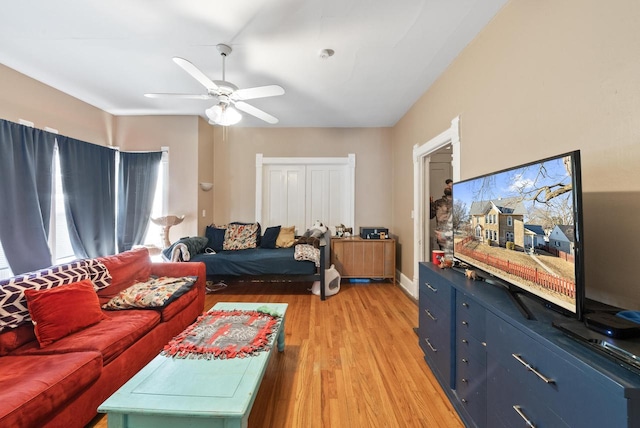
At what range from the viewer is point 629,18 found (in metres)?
1.01

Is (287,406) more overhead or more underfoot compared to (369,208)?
more underfoot

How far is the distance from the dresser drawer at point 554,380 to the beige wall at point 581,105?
52cm

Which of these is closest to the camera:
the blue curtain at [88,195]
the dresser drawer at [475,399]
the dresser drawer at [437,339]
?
the dresser drawer at [475,399]

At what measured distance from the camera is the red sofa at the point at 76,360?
109cm

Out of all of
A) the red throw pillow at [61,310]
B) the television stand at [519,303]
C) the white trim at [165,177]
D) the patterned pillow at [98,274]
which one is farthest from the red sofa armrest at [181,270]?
the television stand at [519,303]

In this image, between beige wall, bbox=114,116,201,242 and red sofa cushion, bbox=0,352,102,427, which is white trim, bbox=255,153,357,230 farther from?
red sofa cushion, bbox=0,352,102,427

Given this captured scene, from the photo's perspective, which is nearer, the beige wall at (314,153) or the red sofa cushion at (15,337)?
the red sofa cushion at (15,337)

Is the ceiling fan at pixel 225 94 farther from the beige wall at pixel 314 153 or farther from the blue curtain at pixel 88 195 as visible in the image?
the beige wall at pixel 314 153

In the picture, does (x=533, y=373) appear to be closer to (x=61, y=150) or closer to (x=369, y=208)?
(x=369, y=208)

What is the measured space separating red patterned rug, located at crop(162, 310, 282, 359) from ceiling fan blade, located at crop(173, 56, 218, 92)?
6.22 feet

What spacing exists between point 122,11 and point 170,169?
2425 mm

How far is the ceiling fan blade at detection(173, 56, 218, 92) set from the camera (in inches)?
69.7

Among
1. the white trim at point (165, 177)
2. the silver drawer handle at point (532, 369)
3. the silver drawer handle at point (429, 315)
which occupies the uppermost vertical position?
the white trim at point (165, 177)

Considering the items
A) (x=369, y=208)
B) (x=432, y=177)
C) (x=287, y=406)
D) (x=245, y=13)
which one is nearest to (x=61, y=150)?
(x=245, y=13)
